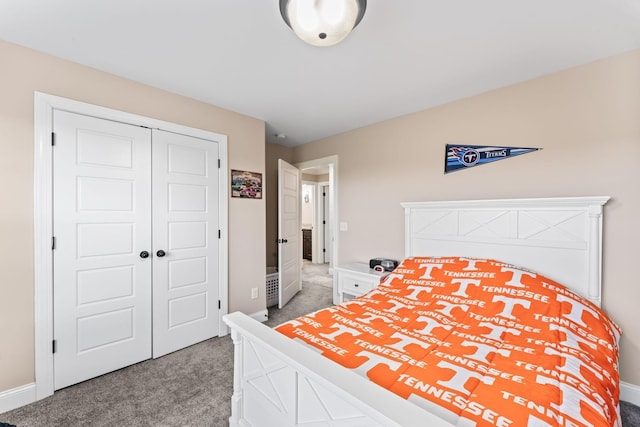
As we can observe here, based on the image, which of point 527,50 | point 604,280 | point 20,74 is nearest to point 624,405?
point 604,280

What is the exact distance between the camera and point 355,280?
9.84ft

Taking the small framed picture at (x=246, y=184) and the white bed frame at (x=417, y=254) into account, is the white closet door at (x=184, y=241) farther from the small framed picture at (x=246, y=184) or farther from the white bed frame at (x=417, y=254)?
the white bed frame at (x=417, y=254)

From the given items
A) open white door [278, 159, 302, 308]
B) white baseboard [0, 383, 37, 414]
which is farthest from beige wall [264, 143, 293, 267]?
white baseboard [0, 383, 37, 414]

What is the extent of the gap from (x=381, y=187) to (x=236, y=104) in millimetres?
1865

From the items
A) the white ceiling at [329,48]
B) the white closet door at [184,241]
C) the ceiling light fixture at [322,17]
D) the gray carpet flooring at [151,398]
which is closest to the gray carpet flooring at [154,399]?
the gray carpet flooring at [151,398]

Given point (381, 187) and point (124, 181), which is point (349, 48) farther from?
point (124, 181)

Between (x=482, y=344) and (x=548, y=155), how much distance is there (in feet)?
5.63

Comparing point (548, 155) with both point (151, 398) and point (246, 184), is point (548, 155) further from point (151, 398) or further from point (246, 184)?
point (151, 398)

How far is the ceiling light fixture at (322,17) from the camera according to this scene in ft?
3.77

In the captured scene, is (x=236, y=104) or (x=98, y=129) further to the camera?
(x=236, y=104)

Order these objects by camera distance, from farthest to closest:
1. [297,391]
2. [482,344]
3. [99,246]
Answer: [99,246], [482,344], [297,391]

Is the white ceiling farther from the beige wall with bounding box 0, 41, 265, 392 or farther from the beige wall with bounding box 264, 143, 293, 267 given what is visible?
the beige wall with bounding box 264, 143, 293, 267

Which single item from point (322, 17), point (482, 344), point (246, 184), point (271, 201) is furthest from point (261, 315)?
point (322, 17)

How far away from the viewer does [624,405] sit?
182 centimetres
